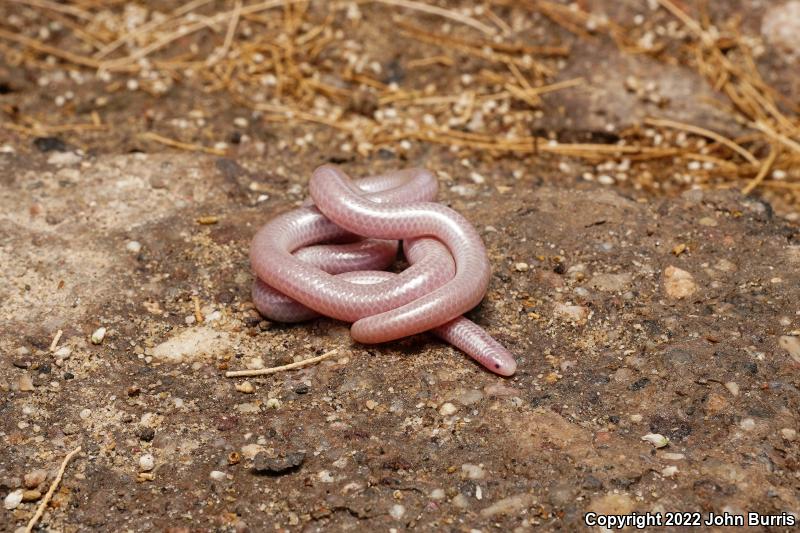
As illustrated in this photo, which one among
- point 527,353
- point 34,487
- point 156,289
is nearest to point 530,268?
point 527,353

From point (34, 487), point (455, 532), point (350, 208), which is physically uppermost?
point (350, 208)

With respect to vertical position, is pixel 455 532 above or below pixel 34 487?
above

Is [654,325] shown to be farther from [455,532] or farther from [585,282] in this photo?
[455,532]

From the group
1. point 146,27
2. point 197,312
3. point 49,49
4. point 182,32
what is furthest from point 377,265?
point 49,49

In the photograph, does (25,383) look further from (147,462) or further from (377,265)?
(377,265)

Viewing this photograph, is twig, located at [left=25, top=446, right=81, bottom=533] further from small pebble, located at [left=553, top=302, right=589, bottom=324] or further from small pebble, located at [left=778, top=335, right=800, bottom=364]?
small pebble, located at [left=778, top=335, right=800, bottom=364]

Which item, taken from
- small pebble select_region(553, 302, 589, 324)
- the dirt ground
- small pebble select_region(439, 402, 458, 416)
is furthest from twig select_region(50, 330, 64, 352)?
small pebble select_region(553, 302, 589, 324)

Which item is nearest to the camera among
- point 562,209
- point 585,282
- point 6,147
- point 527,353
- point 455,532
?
point 455,532

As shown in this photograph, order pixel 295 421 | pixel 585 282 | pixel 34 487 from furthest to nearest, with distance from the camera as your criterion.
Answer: pixel 585 282 < pixel 295 421 < pixel 34 487
